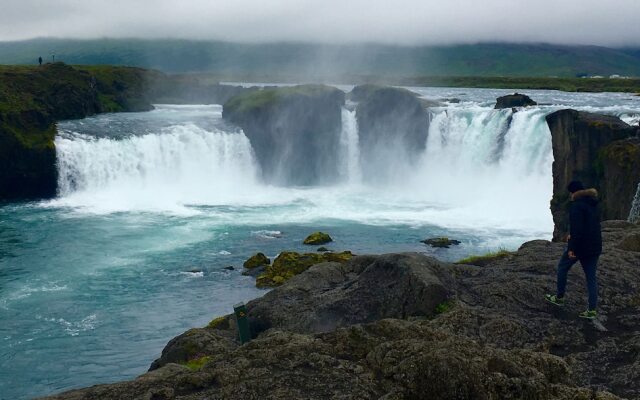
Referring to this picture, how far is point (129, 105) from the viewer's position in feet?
327

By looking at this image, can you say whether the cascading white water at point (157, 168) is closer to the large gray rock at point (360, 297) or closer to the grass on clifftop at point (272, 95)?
the grass on clifftop at point (272, 95)

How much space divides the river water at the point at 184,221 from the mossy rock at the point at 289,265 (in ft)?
3.12

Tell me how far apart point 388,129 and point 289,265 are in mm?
41330

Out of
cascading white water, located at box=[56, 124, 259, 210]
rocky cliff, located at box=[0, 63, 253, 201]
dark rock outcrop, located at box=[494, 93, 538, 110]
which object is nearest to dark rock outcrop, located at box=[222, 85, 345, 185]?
cascading white water, located at box=[56, 124, 259, 210]

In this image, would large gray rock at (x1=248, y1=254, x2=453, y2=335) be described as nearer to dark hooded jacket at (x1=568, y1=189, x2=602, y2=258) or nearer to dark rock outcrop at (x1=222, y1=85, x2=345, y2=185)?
dark hooded jacket at (x1=568, y1=189, x2=602, y2=258)

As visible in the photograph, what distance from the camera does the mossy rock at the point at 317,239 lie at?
3853cm

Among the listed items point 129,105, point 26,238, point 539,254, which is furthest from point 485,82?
point 539,254

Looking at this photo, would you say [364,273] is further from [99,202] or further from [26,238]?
[99,202]

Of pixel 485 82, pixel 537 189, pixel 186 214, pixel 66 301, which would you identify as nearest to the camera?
pixel 66 301

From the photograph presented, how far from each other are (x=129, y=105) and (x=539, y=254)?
9231 cm

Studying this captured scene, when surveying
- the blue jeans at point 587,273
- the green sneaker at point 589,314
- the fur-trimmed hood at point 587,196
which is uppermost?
the fur-trimmed hood at point 587,196

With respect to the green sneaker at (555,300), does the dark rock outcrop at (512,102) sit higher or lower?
higher

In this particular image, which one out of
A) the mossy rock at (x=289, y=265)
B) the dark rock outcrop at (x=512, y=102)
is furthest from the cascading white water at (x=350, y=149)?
the mossy rock at (x=289, y=265)

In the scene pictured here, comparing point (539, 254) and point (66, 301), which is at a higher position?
point (539, 254)
